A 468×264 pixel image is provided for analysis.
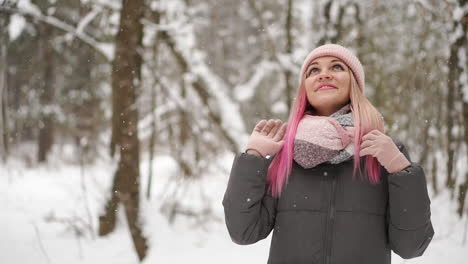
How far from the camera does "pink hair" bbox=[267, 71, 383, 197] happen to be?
162 centimetres

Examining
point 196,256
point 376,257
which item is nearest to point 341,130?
point 376,257

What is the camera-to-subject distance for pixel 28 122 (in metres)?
14.0

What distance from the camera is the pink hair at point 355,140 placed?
1617mm

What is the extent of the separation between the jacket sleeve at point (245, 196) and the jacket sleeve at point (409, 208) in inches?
21.6

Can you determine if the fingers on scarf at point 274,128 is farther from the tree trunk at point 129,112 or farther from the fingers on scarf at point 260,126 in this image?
the tree trunk at point 129,112

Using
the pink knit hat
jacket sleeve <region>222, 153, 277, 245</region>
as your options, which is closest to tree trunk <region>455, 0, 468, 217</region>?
the pink knit hat

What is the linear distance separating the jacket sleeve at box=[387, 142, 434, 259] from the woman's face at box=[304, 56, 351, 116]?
0.49 metres

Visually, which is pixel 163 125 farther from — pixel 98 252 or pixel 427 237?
pixel 427 237

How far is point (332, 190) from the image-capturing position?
5.25 feet

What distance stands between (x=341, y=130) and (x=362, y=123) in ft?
0.41

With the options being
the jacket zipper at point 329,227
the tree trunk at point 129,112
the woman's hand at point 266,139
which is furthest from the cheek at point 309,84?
the tree trunk at point 129,112

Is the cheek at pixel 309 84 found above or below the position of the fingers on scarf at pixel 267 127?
above

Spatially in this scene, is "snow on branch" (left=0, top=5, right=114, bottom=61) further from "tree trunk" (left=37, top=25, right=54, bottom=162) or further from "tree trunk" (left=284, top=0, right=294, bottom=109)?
"tree trunk" (left=37, top=25, right=54, bottom=162)

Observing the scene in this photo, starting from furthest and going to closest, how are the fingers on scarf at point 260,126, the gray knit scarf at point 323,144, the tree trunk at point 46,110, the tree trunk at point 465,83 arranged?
the tree trunk at point 46,110 < the tree trunk at point 465,83 < the fingers on scarf at point 260,126 < the gray knit scarf at point 323,144
